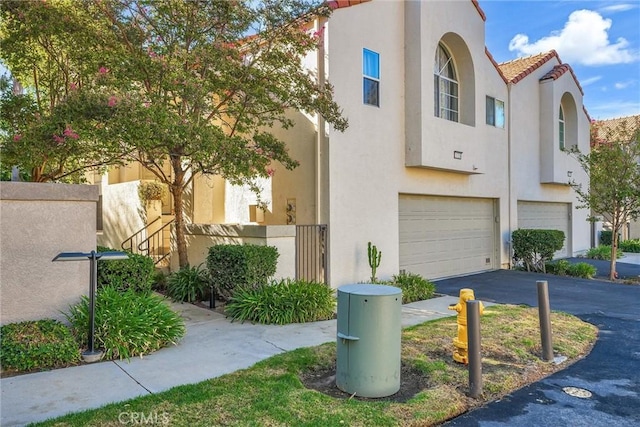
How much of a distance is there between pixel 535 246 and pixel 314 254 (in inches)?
341

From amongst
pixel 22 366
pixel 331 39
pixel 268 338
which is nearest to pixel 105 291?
pixel 22 366

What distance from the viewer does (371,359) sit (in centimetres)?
432

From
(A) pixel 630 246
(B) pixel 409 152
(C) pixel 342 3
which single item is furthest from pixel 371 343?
(A) pixel 630 246

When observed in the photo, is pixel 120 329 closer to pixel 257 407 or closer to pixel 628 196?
pixel 257 407

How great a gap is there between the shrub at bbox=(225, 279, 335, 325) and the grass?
1.57 metres

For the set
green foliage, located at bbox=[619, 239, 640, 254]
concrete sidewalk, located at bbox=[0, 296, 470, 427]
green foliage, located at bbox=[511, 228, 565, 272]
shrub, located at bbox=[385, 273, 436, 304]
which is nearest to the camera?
concrete sidewalk, located at bbox=[0, 296, 470, 427]

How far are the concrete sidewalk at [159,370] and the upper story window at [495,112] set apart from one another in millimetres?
9454

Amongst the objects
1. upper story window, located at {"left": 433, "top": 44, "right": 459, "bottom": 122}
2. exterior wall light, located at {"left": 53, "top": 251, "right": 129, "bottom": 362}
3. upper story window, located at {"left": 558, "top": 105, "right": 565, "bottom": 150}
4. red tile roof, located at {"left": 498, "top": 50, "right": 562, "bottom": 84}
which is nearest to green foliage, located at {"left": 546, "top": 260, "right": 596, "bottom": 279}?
upper story window, located at {"left": 433, "top": 44, "right": 459, "bottom": 122}

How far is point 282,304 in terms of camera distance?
7.39 meters

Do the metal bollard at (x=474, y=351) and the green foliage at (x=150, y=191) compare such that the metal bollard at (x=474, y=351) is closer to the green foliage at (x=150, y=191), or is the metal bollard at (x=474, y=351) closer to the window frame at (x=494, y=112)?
the green foliage at (x=150, y=191)

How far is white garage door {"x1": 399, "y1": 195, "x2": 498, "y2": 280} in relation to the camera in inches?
476

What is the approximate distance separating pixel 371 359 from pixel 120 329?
3.20 m

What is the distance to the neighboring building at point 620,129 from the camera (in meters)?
13.5

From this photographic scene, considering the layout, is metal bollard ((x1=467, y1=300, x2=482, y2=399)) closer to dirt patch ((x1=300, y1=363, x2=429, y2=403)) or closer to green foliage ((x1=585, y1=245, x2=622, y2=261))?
dirt patch ((x1=300, y1=363, x2=429, y2=403))
